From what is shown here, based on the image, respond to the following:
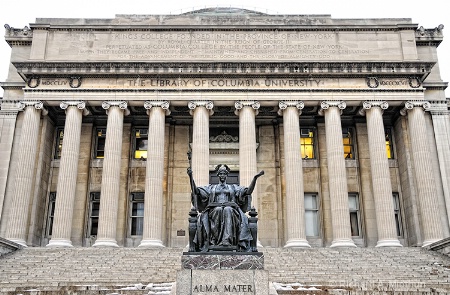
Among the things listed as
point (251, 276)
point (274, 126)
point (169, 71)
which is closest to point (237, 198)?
point (251, 276)

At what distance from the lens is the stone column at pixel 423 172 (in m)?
30.5

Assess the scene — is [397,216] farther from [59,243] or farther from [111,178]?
[59,243]

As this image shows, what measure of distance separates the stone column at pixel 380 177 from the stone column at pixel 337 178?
1829mm

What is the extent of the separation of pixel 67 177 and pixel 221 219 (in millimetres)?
19270

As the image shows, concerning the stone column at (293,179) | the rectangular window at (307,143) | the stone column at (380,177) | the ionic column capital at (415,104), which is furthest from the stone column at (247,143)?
the ionic column capital at (415,104)

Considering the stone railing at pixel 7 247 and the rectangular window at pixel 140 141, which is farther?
the rectangular window at pixel 140 141

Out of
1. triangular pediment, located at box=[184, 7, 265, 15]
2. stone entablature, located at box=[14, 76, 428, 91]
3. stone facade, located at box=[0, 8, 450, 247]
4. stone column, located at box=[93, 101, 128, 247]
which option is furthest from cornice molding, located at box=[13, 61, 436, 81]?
triangular pediment, located at box=[184, 7, 265, 15]

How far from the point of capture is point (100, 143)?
36531mm

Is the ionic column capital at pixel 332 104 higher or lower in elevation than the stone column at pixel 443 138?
higher

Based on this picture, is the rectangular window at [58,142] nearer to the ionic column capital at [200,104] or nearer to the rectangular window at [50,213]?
the rectangular window at [50,213]

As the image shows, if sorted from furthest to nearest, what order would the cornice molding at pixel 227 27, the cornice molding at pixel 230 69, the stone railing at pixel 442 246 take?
the cornice molding at pixel 227 27, the cornice molding at pixel 230 69, the stone railing at pixel 442 246

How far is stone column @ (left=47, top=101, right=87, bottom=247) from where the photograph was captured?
30141mm

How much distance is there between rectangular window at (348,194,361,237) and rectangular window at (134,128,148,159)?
48.4 ft

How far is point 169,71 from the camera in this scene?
3303 centimetres
